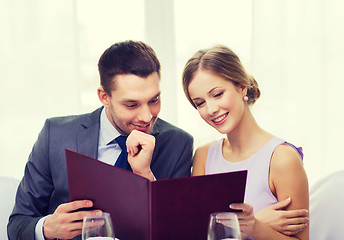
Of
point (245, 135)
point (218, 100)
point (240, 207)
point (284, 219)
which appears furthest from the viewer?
point (245, 135)

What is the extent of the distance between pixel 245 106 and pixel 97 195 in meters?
0.83

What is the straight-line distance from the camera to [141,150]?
191cm

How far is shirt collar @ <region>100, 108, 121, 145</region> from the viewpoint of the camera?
86.4 inches

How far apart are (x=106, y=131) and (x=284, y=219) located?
0.86m

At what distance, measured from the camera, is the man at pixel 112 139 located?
2000 millimetres

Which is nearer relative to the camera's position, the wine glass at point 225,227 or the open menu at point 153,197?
the wine glass at point 225,227

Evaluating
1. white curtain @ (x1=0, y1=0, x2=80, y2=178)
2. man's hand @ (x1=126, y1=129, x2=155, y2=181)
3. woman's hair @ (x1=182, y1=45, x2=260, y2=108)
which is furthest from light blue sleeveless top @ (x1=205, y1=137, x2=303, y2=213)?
white curtain @ (x1=0, y1=0, x2=80, y2=178)

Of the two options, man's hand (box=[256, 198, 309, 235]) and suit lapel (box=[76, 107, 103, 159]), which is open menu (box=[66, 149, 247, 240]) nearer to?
man's hand (box=[256, 198, 309, 235])

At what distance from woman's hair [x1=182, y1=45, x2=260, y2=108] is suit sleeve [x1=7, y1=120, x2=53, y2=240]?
68cm

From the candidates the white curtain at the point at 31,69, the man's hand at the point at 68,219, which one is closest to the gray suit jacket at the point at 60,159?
the man's hand at the point at 68,219

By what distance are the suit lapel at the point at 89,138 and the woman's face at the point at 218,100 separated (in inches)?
18.7

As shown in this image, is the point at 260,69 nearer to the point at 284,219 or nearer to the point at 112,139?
the point at 112,139

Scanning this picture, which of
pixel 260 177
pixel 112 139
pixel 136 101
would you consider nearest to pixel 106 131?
pixel 112 139

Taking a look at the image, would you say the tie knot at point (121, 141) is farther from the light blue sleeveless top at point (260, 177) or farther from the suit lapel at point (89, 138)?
the light blue sleeveless top at point (260, 177)
